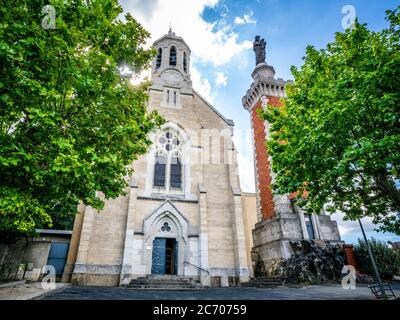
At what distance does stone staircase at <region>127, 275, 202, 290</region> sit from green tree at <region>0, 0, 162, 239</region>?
24.1ft

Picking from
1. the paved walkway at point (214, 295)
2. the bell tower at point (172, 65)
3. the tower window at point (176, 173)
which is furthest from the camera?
the bell tower at point (172, 65)

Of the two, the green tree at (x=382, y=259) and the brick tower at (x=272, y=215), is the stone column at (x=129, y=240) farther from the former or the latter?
the green tree at (x=382, y=259)

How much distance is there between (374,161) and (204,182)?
43.0 feet

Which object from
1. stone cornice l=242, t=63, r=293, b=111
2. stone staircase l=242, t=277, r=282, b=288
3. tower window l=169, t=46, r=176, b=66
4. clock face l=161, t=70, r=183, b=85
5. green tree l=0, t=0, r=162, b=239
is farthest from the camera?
tower window l=169, t=46, r=176, b=66

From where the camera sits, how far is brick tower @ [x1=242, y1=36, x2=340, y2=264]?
1723cm

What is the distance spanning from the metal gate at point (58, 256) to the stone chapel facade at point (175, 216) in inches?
142

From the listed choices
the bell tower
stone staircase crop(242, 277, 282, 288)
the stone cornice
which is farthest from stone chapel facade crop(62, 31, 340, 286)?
the stone cornice

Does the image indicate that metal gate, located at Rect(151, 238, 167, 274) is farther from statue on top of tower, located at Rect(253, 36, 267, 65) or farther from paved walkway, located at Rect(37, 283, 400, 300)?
statue on top of tower, located at Rect(253, 36, 267, 65)

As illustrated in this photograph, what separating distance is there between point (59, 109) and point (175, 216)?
472 inches

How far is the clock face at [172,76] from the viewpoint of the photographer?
23.4m

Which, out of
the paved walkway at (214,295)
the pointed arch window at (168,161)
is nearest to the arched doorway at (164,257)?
the pointed arch window at (168,161)

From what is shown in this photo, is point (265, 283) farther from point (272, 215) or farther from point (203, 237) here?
point (272, 215)

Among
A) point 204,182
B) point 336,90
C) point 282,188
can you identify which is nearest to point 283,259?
point 204,182
